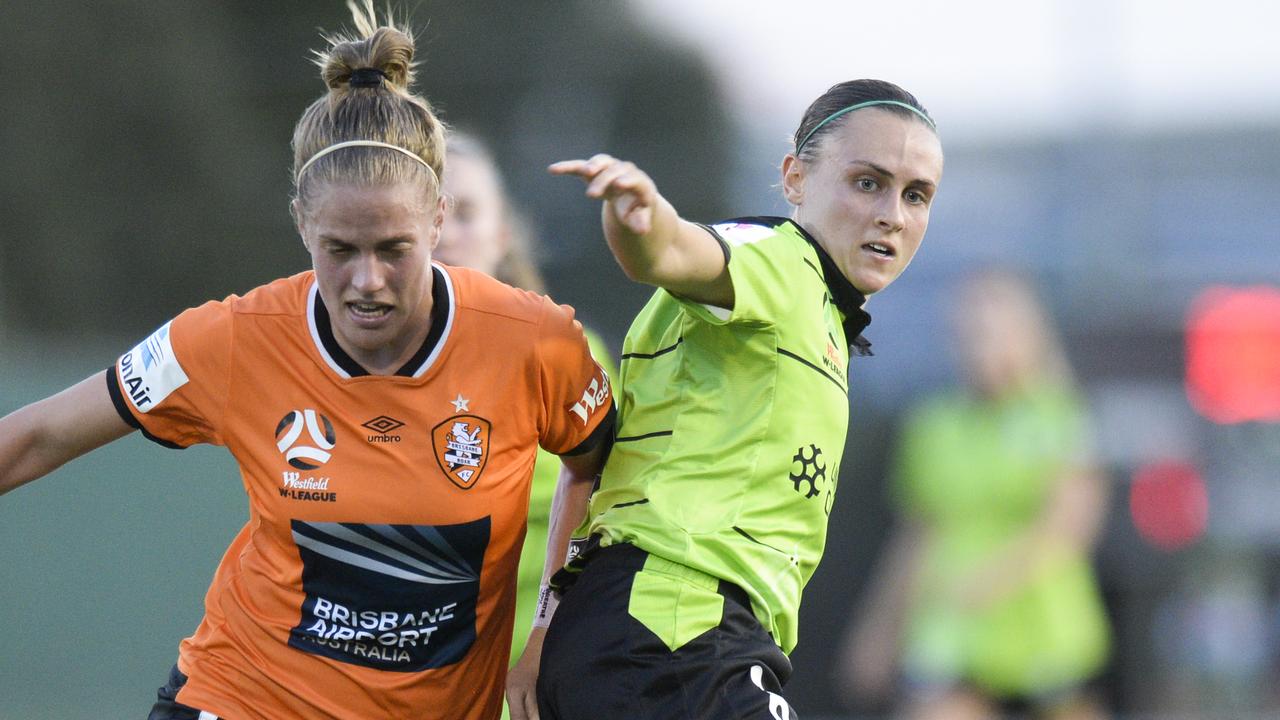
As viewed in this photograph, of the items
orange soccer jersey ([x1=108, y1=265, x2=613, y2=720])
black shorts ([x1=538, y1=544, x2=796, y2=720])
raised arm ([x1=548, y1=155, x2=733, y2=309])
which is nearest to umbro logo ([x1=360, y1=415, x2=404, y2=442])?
orange soccer jersey ([x1=108, y1=265, x2=613, y2=720])

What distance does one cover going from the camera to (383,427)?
9.33 ft

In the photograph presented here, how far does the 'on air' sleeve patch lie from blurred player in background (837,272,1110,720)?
161 inches

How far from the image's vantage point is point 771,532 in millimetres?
2750

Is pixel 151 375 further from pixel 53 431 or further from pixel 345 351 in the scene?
pixel 345 351

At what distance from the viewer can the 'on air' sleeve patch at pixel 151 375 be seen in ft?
9.21

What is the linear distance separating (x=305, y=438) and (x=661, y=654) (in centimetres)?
78

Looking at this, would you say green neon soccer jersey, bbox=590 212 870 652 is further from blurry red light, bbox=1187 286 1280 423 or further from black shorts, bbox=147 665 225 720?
blurry red light, bbox=1187 286 1280 423

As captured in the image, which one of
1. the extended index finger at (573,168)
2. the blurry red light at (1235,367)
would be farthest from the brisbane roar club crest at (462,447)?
the blurry red light at (1235,367)

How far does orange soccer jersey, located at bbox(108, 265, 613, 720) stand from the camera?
282 centimetres

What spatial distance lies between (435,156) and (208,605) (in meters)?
1.02

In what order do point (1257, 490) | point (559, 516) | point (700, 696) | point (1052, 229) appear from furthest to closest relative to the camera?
point (1052, 229) → point (1257, 490) → point (559, 516) → point (700, 696)

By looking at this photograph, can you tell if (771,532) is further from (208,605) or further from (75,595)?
(75,595)

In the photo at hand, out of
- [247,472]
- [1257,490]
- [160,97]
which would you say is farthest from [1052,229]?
[247,472]

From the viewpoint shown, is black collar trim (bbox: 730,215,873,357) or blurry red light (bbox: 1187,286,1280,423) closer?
black collar trim (bbox: 730,215,873,357)
